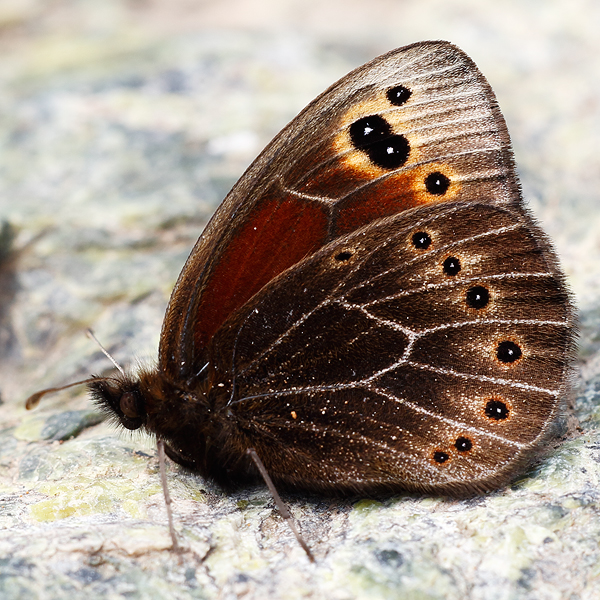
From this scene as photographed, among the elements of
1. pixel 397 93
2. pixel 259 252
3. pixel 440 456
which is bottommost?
pixel 440 456

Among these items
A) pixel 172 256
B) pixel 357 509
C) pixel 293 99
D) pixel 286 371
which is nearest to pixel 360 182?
pixel 286 371

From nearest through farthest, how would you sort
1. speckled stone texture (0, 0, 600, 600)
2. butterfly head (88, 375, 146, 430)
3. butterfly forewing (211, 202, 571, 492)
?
speckled stone texture (0, 0, 600, 600)
butterfly forewing (211, 202, 571, 492)
butterfly head (88, 375, 146, 430)

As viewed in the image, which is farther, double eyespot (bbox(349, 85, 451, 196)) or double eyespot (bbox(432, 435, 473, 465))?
double eyespot (bbox(349, 85, 451, 196))

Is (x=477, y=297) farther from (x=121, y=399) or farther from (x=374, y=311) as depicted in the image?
(x=121, y=399)

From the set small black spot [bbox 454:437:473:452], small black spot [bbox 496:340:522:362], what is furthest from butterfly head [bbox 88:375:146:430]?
small black spot [bbox 496:340:522:362]

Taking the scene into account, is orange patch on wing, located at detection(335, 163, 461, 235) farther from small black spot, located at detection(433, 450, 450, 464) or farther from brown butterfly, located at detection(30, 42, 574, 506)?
small black spot, located at detection(433, 450, 450, 464)

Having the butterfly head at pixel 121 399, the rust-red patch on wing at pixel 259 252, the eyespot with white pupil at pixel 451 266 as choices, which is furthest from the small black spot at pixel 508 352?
the butterfly head at pixel 121 399

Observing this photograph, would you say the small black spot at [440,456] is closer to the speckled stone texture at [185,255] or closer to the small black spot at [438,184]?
the speckled stone texture at [185,255]

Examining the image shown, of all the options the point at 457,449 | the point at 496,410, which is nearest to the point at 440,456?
the point at 457,449
